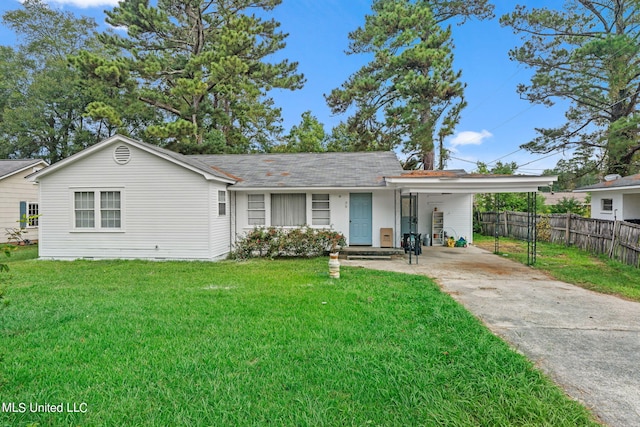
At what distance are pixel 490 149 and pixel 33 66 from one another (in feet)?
126

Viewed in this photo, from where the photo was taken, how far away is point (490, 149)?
96.7 feet

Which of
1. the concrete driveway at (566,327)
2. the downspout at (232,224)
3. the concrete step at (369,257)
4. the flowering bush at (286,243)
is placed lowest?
the concrete driveway at (566,327)

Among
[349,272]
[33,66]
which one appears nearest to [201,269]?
[349,272]

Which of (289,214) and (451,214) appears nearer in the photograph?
(289,214)

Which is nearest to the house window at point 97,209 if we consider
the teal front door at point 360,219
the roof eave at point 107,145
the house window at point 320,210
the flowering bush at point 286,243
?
the roof eave at point 107,145

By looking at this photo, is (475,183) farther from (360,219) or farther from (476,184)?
(360,219)

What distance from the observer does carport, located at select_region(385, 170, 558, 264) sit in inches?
354

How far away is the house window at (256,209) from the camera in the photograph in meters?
11.9

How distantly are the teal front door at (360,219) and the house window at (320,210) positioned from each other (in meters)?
0.84

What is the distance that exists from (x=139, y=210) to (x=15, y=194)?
1028 cm

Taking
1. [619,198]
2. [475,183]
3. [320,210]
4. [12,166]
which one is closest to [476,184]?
[475,183]

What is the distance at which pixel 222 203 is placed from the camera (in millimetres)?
11234

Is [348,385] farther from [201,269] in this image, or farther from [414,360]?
[201,269]

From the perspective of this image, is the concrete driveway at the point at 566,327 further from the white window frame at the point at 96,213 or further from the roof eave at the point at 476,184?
the white window frame at the point at 96,213
